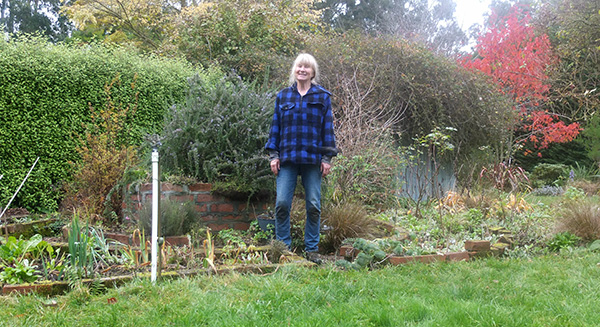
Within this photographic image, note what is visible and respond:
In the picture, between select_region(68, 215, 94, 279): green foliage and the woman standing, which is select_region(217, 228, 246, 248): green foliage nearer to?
the woman standing

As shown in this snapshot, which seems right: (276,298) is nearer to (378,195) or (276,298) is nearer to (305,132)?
(305,132)

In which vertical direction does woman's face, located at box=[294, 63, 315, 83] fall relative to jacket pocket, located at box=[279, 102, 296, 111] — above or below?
above

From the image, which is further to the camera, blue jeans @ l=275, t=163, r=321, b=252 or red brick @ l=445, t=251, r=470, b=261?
blue jeans @ l=275, t=163, r=321, b=252

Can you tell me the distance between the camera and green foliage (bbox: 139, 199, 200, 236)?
154 inches

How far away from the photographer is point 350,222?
4316 mm

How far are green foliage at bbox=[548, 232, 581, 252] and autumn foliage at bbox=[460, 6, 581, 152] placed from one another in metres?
8.37

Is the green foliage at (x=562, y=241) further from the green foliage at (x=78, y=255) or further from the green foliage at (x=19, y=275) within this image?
the green foliage at (x=19, y=275)

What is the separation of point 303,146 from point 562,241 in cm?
246

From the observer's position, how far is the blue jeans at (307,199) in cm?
387

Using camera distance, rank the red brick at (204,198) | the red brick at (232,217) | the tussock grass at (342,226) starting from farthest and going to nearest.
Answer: the red brick at (232,217), the red brick at (204,198), the tussock grass at (342,226)

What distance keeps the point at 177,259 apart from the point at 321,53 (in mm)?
6014

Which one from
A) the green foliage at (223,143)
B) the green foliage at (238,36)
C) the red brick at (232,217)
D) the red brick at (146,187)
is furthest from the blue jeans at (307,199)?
the green foliage at (238,36)

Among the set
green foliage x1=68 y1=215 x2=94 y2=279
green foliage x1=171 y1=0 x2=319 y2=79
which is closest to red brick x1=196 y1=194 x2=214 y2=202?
green foliage x1=68 y1=215 x2=94 y2=279

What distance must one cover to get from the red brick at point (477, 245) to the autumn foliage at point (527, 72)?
906cm
